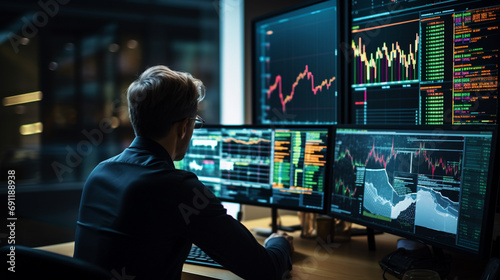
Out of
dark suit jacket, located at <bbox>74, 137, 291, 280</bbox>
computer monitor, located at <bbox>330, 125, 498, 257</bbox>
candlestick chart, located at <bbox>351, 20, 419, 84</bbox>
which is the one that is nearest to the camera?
dark suit jacket, located at <bbox>74, 137, 291, 280</bbox>

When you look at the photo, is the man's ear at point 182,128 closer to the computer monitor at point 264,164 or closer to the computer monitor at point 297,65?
the computer monitor at point 264,164

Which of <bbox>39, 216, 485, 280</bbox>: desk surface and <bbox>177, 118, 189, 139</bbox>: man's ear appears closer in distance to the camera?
<bbox>177, 118, 189, 139</bbox>: man's ear

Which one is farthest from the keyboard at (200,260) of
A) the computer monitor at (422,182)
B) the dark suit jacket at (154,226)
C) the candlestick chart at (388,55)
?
the candlestick chart at (388,55)

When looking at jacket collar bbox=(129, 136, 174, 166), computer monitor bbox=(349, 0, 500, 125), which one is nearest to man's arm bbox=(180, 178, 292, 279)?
jacket collar bbox=(129, 136, 174, 166)

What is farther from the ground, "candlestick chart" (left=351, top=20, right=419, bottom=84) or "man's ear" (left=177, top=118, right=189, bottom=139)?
"candlestick chart" (left=351, top=20, right=419, bottom=84)

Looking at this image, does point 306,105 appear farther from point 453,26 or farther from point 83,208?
point 83,208

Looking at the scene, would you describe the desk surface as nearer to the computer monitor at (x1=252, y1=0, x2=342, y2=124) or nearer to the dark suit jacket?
the dark suit jacket

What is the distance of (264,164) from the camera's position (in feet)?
6.56

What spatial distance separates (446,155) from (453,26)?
1.82ft

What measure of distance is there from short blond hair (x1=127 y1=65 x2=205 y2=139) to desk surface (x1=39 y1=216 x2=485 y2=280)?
1.85ft

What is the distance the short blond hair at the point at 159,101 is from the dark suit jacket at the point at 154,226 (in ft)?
0.32

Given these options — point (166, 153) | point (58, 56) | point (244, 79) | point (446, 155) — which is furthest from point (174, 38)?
point (446, 155)

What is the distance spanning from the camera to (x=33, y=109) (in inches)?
84.2

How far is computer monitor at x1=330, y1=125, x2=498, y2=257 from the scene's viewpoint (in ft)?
4.25
